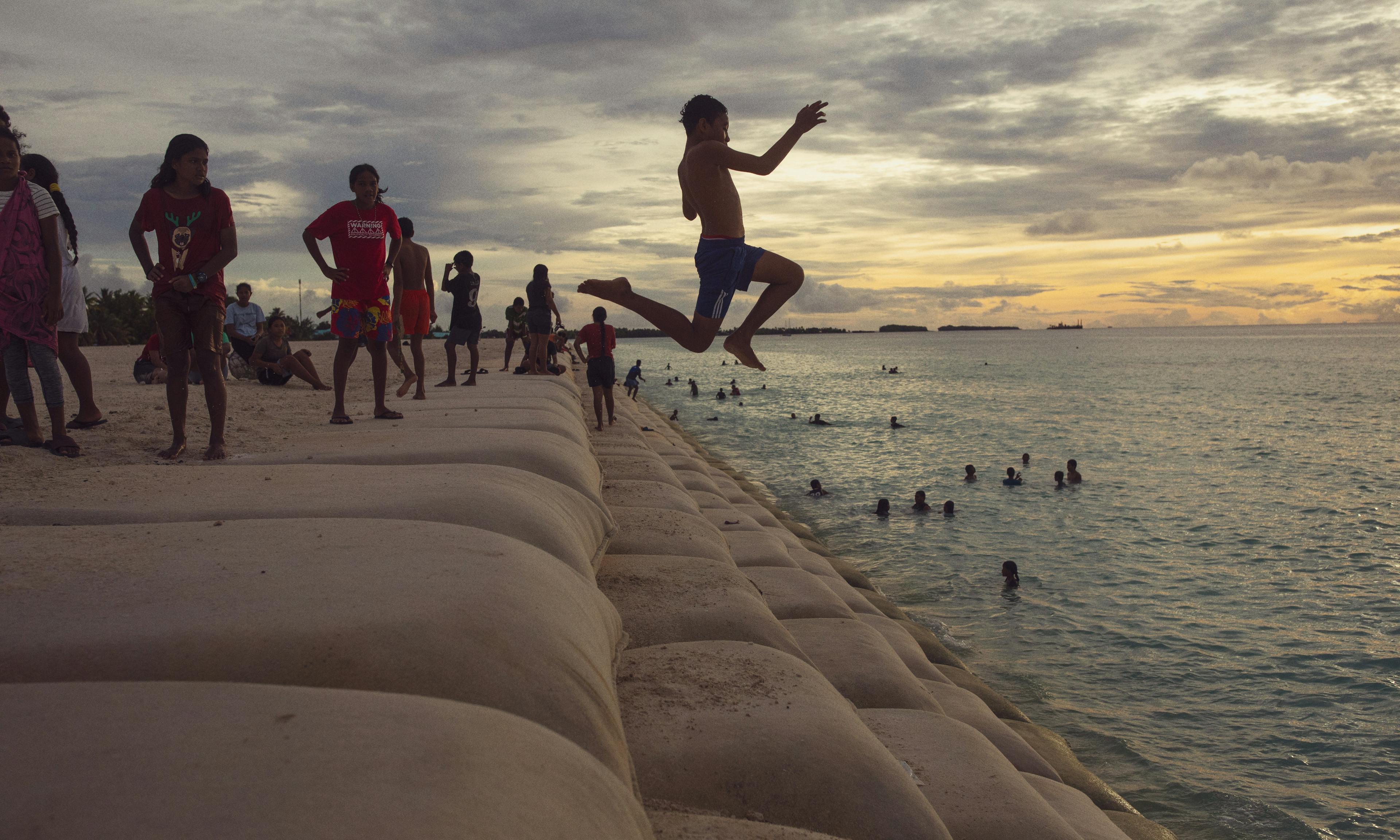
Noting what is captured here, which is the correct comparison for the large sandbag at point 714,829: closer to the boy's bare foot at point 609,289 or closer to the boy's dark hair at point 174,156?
the boy's bare foot at point 609,289

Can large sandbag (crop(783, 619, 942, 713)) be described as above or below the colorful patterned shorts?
below

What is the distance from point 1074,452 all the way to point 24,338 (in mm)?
26274

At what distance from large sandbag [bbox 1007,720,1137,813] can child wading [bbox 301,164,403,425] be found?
17.8ft

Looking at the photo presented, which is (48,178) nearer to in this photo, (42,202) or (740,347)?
(42,202)

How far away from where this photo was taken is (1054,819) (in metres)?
3.82

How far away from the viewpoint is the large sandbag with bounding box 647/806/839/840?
2490 millimetres

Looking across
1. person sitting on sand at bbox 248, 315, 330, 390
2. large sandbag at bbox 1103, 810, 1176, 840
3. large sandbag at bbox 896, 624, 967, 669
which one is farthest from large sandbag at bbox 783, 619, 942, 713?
person sitting on sand at bbox 248, 315, 330, 390

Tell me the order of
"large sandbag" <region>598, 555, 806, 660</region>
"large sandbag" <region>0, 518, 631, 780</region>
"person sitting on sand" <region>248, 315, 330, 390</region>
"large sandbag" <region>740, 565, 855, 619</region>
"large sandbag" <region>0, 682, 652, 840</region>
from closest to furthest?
"large sandbag" <region>0, 682, 652, 840</region> → "large sandbag" <region>0, 518, 631, 780</region> → "large sandbag" <region>598, 555, 806, 660</region> → "large sandbag" <region>740, 565, 855, 619</region> → "person sitting on sand" <region>248, 315, 330, 390</region>

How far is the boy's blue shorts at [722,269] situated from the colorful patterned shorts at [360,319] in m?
3.57

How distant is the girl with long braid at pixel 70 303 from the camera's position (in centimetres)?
542

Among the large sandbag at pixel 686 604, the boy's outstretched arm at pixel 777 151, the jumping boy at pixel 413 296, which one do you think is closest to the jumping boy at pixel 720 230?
the boy's outstretched arm at pixel 777 151

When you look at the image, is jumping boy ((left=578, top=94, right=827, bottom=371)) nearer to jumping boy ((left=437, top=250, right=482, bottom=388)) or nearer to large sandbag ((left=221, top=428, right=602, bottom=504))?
large sandbag ((left=221, top=428, right=602, bottom=504))

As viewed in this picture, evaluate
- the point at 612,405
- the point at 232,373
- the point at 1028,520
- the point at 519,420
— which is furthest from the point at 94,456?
the point at 1028,520

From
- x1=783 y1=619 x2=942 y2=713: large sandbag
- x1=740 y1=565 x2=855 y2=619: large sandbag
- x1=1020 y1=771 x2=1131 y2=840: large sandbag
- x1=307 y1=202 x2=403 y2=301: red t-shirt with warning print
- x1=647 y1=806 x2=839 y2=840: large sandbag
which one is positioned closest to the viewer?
x1=647 y1=806 x2=839 y2=840: large sandbag
